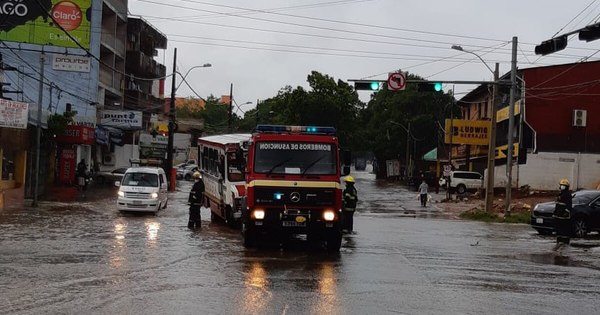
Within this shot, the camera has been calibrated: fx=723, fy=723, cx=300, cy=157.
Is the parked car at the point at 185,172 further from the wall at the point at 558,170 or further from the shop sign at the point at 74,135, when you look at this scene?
the wall at the point at 558,170

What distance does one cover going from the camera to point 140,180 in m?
29.0

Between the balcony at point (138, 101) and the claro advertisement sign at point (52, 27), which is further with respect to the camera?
the balcony at point (138, 101)

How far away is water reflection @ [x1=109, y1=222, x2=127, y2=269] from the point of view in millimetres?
14109

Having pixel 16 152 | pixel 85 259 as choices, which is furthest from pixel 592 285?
pixel 16 152

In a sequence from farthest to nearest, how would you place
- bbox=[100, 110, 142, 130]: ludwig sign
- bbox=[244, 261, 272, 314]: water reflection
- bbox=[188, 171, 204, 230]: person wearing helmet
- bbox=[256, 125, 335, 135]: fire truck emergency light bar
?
bbox=[100, 110, 142, 130]: ludwig sign, bbox=[188, 171, 204, 230]: person wearing helmet, bbox=[256, 125, 335, 135]: fire truck emergency light bar, bbox=[244, 261, 272, 314]: water reflection

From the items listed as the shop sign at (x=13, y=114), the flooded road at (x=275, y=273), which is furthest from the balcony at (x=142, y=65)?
the flooded road at (x=275, y=273)

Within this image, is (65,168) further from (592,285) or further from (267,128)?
(592,285)

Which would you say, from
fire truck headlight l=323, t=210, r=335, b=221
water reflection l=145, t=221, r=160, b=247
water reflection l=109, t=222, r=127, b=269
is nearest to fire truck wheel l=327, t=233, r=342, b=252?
fire truck headlight l=323, t=210, r=335, b=221

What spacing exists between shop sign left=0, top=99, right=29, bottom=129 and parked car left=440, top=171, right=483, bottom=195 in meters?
35.1

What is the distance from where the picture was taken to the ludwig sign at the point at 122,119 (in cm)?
5347

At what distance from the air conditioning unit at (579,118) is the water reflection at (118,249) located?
3539 centimetres

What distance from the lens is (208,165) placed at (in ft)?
87.2

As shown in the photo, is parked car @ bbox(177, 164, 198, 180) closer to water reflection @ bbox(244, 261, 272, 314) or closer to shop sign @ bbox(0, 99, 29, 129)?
shop sign @ bbox(0, 99, 29, 129)

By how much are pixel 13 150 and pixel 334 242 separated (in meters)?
→ 22.3
